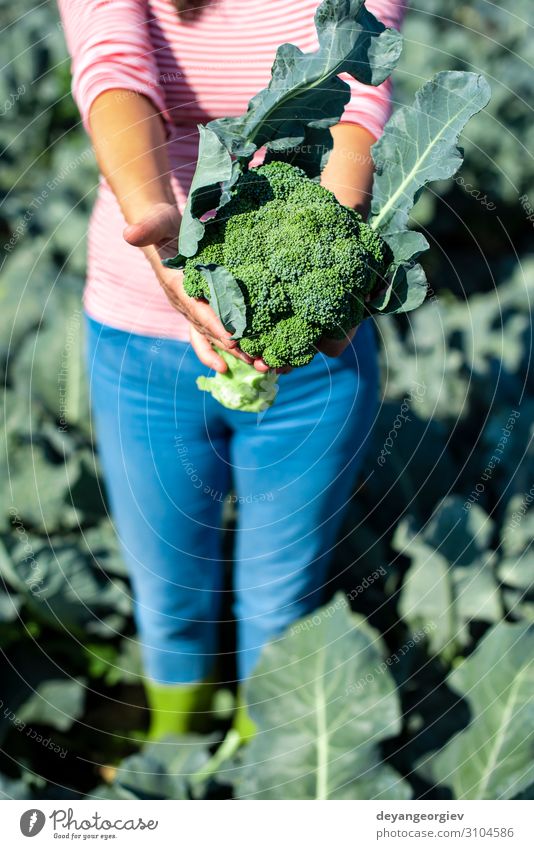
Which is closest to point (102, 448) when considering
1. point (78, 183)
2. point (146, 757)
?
point (146, 757)

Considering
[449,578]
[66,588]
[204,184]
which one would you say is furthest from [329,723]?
[204,184]

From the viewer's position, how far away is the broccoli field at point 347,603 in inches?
57.5

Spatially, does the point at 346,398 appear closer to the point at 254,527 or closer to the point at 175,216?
the point at 254,527

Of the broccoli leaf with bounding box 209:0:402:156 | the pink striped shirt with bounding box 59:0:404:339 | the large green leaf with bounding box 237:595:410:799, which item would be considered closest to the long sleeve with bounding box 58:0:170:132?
the pink striped shirt with bounding box 59:0:404:339

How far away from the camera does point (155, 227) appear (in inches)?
39.1

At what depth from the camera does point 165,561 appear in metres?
1.52

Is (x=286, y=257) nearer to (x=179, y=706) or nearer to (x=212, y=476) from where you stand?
(x=212, y=476)

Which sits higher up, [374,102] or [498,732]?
[374,102]

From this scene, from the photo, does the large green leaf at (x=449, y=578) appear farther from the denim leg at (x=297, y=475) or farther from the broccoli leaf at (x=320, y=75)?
the broccoli leaf at (x=320, y=75)

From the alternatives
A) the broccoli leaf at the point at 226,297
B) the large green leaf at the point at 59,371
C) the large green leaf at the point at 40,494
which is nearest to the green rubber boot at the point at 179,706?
the large green leaf at the point at 40,494

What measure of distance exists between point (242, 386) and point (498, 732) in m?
0.87

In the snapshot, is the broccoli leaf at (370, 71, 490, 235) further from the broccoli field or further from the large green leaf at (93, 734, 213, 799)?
the large green leaf at (93, 734, 213, 799)

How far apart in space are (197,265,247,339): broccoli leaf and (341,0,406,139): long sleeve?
33 cm

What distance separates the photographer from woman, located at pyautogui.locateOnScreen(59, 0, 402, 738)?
1041 mm
